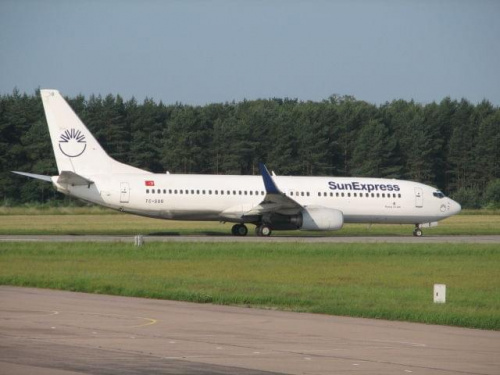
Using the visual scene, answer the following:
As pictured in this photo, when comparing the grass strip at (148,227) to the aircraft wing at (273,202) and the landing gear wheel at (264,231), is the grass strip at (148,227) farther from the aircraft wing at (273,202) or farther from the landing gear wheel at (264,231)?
the aircraft wing at (273,202)

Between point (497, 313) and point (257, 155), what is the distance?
263ft

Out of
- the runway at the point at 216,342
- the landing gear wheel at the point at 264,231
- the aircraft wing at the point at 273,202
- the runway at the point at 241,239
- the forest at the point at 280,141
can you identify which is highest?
the forest at the point at 280,141

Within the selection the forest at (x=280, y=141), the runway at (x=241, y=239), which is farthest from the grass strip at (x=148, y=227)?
the forest at (x=280, y=141)

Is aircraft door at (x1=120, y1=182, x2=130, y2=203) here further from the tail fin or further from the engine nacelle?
the engine nacelle

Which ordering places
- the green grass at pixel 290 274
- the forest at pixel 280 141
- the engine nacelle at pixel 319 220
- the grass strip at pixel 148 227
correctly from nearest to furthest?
1. the green grass at pixel 290 274
2. the engine nacelle at pixel 319 220
3. the grass strip at pixel 148 227
4. the forest at pixel 280 141

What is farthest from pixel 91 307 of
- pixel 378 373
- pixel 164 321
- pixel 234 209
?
pixel 234 209

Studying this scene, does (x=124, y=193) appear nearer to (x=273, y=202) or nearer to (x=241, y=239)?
(x=241, y=239)

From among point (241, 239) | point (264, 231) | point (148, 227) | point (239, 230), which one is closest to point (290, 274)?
point (241, 239)

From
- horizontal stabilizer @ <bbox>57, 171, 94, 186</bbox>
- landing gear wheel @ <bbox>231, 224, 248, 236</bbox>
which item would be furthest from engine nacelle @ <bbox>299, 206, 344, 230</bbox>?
horizontal stabilizer @ <bbox>57, 171, 94, 186</bbox>

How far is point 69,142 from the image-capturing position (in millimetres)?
47656

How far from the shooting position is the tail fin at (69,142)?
1876 inches

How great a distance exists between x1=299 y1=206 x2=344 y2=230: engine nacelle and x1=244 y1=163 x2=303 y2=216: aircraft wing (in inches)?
19.6

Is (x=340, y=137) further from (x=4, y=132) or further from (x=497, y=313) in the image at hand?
(x=497, y=313)

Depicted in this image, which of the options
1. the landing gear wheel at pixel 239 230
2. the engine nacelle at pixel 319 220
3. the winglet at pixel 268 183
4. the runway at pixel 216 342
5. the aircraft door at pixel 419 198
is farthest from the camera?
the aircraft door at pixel 419 198
